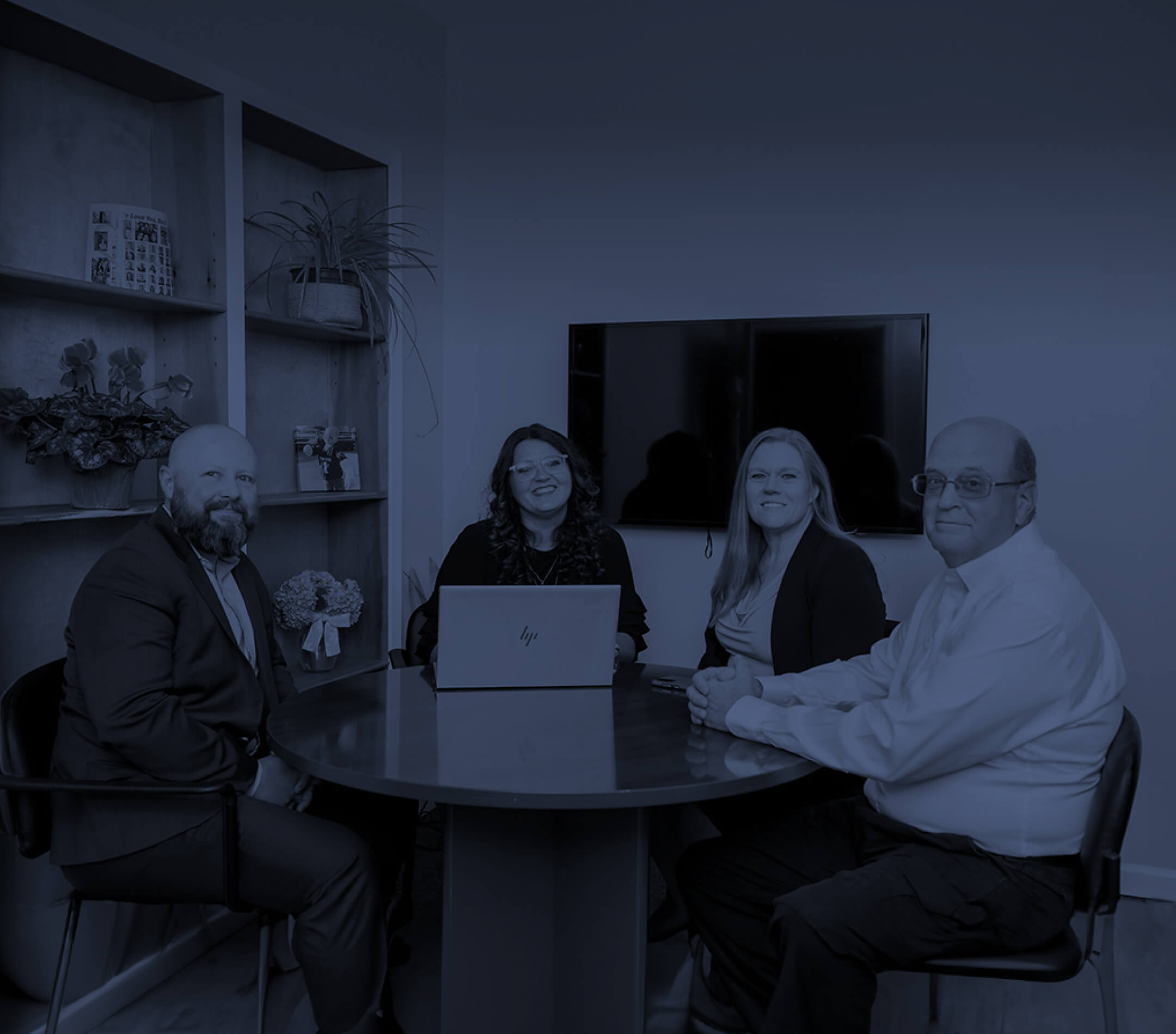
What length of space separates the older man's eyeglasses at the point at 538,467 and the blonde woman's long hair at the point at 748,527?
548 millimetres

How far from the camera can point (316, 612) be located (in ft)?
11.1

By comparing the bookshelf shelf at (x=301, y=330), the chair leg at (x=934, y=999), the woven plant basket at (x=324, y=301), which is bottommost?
the chair leg at (x=934, y=999)

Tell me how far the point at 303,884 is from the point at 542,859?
1.69 feet

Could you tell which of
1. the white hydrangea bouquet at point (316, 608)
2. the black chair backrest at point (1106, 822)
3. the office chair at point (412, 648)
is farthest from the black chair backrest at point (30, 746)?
the black chair backrest at point (1106, 822)

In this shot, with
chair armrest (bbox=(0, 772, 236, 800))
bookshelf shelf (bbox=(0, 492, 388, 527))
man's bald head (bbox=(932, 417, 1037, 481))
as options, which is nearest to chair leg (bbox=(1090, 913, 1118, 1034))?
man's bald head (bbox=(932, 417, 1037, 481))

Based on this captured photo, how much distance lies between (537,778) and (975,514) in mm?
982

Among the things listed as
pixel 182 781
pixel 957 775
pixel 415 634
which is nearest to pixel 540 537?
pixel 415 634

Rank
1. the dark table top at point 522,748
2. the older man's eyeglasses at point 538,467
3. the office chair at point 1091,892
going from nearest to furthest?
the dark table top at point 522,748, the office chair at point 1091,892, the older man's eyeglasses at point 538,467

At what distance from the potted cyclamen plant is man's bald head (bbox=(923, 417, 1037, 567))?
6.25 feet

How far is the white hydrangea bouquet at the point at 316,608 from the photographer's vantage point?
10.9 ft

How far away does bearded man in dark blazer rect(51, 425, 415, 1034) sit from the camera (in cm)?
199

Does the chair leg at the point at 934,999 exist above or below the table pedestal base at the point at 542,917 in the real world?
below

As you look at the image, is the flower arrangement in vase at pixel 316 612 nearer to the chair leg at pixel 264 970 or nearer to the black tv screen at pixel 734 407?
the black tv screen at pixel 734 407

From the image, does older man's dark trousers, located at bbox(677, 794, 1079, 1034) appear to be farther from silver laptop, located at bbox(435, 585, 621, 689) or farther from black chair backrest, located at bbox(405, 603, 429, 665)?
black chair backrest, located at bbox(405, 603, 429, 665)
